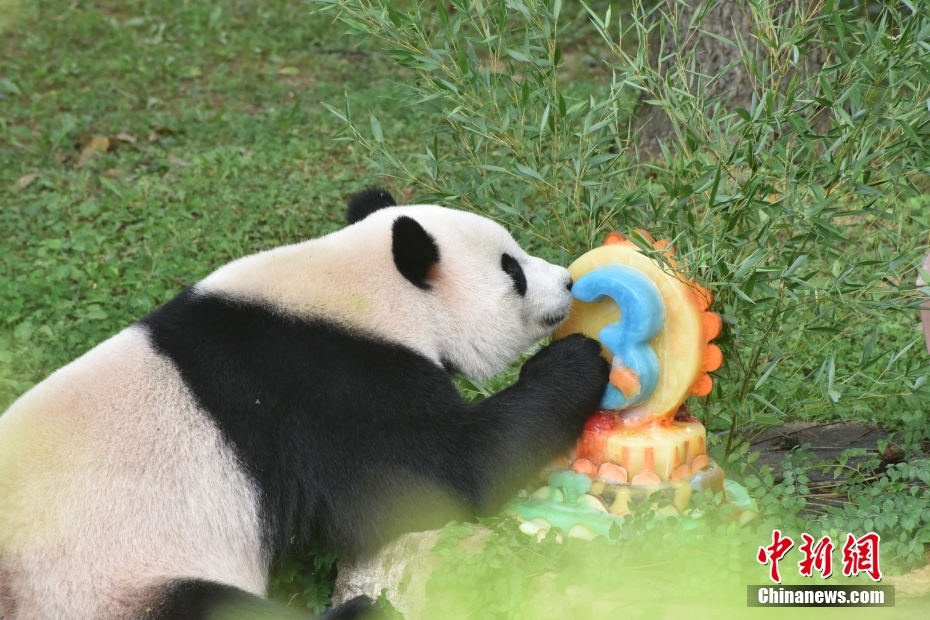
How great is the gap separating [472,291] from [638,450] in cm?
68

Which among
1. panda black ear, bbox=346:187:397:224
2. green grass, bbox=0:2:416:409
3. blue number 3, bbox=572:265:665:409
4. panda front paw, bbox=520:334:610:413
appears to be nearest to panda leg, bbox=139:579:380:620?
panda front paw, bbox=520:334:610:413

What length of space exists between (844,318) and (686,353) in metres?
0.62

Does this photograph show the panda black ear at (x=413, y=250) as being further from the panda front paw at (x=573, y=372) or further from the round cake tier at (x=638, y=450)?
the round cake tier at (x=638, y=450)

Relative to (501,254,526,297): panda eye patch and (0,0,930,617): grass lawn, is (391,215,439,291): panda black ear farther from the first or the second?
(0,0,930,617): grass lawn

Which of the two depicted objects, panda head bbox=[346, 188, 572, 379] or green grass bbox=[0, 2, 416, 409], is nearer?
panda head bbox=[346, 188, 572, 379]

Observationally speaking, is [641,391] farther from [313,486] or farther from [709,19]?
[709,19]

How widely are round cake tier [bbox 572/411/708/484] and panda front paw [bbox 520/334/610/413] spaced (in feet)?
0.28

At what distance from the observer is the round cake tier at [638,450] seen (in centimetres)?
291

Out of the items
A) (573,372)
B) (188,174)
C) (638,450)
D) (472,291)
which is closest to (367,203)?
(472,291)

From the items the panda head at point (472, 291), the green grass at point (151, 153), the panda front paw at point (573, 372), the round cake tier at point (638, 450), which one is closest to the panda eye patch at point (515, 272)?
the panda head at point (472, 291)

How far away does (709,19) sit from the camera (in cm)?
562

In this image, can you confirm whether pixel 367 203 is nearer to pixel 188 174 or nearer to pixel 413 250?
pixel 413 250

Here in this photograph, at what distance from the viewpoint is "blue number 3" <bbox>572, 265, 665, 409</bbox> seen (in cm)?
289

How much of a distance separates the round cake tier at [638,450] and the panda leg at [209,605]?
925 millimetres
